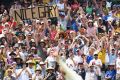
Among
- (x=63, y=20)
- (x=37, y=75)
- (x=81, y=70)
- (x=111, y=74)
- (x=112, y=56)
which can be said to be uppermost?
(x=63, y=20)

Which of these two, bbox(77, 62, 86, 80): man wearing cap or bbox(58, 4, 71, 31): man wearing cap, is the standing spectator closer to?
bbox(77, 62, 86, 80): man wearing cap

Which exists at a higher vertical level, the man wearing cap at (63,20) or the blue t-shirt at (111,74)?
the man wearing cap at (63,20)

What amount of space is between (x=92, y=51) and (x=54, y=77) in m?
2.46

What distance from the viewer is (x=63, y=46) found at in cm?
2541

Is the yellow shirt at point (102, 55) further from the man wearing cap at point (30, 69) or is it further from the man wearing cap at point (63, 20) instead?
the man wearing cap at point (63, 20)

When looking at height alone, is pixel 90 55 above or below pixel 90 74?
above

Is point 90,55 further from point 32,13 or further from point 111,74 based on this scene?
point 32,13

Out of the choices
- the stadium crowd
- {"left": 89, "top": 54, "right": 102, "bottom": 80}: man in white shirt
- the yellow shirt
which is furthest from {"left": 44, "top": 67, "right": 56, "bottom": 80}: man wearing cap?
the yellow shirt

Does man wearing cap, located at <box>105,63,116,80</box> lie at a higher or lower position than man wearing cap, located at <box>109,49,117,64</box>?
lower

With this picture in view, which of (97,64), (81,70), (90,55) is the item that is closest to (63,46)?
(90,55)

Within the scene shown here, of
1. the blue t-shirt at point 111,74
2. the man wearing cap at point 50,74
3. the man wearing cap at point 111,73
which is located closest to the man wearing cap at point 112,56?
the man wearing cap at point 111,73

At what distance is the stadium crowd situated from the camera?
933 inches

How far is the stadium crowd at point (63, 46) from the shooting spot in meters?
23.7

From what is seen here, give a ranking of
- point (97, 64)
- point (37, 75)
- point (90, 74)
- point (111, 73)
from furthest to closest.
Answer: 1. point (97, 64)
2. point (111, 73)
3. point (90, 74)
4. point (37, 75)
